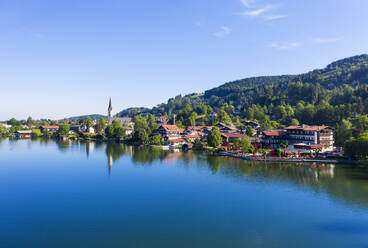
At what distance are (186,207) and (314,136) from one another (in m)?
32.9

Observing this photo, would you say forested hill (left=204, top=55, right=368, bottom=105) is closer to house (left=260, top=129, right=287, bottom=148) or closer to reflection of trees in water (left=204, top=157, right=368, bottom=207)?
house (left=260, top=129, right=287, bottom=148)

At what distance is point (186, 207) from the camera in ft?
67.0

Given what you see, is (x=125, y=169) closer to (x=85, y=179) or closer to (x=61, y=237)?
(x=85, y=179)

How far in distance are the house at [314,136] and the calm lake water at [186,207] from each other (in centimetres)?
1097

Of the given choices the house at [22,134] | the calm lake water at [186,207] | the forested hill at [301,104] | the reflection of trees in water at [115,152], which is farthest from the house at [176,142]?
the house at [22,134]

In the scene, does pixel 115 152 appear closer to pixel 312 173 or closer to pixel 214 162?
pixel 214 162

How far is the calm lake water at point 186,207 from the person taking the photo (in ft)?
49.9

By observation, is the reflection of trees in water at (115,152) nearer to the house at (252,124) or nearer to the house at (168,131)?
the house at (168,131)

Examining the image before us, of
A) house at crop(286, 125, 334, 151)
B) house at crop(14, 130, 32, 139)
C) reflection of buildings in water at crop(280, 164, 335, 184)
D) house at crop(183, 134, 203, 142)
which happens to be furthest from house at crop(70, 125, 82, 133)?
reflection of buildings in water at crop(280, 164, 335, 184)

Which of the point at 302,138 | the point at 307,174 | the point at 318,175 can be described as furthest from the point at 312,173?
the point at 302,138

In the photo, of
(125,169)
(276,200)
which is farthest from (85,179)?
(276,200)

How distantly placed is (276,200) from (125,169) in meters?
21.0

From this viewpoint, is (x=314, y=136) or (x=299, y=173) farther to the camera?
(x=314, y=136)

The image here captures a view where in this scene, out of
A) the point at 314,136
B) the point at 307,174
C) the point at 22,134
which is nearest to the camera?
the point at 307,174
